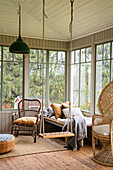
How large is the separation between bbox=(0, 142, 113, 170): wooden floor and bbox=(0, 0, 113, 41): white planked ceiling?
125 inches

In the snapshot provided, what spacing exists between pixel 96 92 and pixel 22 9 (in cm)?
306

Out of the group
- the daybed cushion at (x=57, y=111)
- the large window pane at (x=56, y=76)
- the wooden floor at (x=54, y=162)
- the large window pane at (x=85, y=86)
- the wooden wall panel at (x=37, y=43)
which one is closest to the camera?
the wooden floor at (x=54, y=162)

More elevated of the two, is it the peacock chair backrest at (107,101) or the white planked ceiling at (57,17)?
the white planked ceiling at (57,17)

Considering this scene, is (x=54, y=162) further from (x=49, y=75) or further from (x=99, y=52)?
(x=49, y=75)

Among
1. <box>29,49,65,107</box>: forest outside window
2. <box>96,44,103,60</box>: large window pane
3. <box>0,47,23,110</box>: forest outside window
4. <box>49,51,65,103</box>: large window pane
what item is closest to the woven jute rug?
<box>0,47,23,110</box>: forest outside window

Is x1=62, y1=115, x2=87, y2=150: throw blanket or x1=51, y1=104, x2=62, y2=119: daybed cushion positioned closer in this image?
x1=62, y1=115, x2=87, y2=150: throw blanket

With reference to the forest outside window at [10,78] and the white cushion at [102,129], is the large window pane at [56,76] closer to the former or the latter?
the forest outside window at [10,78]

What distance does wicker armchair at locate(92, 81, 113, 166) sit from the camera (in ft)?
15.3

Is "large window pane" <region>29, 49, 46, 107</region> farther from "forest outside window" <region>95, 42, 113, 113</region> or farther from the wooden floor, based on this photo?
the wooden floor

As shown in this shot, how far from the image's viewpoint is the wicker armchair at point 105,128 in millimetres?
4664

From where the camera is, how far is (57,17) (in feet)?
20.9

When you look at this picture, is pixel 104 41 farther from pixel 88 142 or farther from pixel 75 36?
pixel 88 142

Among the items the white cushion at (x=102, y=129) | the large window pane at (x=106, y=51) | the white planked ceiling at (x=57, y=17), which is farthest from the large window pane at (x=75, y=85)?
the white cushion at (x=102, y=129)

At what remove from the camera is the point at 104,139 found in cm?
468
